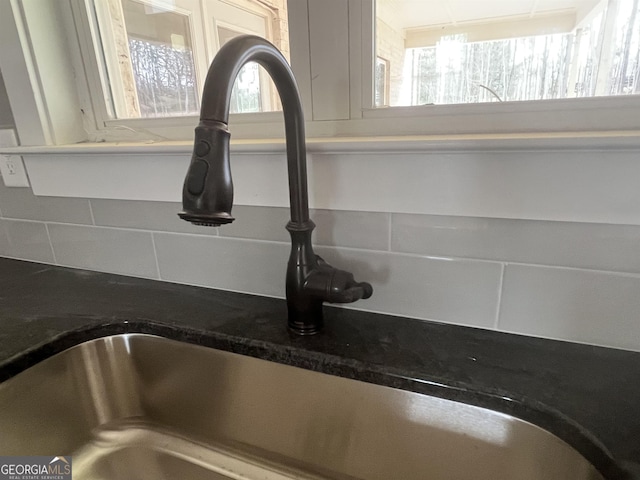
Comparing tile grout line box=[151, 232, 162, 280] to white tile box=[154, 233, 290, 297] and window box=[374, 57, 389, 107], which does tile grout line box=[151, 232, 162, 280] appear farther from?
window box=[374, 57, 389, 107]

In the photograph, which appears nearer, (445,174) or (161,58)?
(445,174)

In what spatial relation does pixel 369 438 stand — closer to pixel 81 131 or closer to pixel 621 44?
pixel 621 44

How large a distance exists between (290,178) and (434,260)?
25 cm

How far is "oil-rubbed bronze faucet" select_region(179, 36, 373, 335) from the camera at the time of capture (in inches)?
15.6

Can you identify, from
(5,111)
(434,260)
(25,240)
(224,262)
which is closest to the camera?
(434,260)

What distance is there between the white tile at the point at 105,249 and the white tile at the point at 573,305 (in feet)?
2.22

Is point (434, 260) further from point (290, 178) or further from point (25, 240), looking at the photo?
point (25, 240)

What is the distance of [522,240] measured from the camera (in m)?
0.57

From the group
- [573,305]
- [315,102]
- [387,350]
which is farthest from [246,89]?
[573,305]

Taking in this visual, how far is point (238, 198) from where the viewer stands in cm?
71

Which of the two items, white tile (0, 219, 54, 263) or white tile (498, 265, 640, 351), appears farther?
white tile (0, 219, 54, 263)

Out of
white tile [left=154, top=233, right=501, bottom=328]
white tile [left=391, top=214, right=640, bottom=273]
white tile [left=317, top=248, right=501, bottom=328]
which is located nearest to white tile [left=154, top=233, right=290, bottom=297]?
white tile [left=154, top=233, right=501, bottom=328]

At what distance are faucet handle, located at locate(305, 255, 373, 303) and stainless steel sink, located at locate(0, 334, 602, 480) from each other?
0.37ft

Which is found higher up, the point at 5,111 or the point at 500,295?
the point at 5,111
